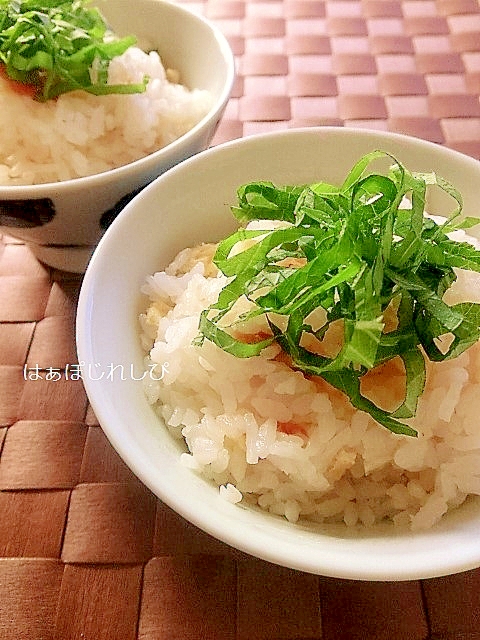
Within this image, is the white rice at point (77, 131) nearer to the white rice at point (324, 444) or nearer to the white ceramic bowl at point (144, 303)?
the white ceramic bowl at point (144, 303)

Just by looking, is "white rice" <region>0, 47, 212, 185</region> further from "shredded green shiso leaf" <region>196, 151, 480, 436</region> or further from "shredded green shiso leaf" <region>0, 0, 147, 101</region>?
"shredded green shiso leaf" <region>196, 151, 480, 436</region>

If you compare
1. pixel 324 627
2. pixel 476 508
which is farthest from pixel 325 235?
pixel 324 627

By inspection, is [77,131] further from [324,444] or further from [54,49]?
[324,444]

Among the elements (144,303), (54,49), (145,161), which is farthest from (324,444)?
(54,49)

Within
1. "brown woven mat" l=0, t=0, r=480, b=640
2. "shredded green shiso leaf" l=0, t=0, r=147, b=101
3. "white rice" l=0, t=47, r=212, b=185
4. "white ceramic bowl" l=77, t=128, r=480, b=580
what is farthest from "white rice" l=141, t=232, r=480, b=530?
"shredded green shiso leaf" l=0, t=0, r=147, b=101

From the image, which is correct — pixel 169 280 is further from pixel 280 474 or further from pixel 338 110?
pixel 338 110

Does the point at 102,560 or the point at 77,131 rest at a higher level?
the point at 77,131
